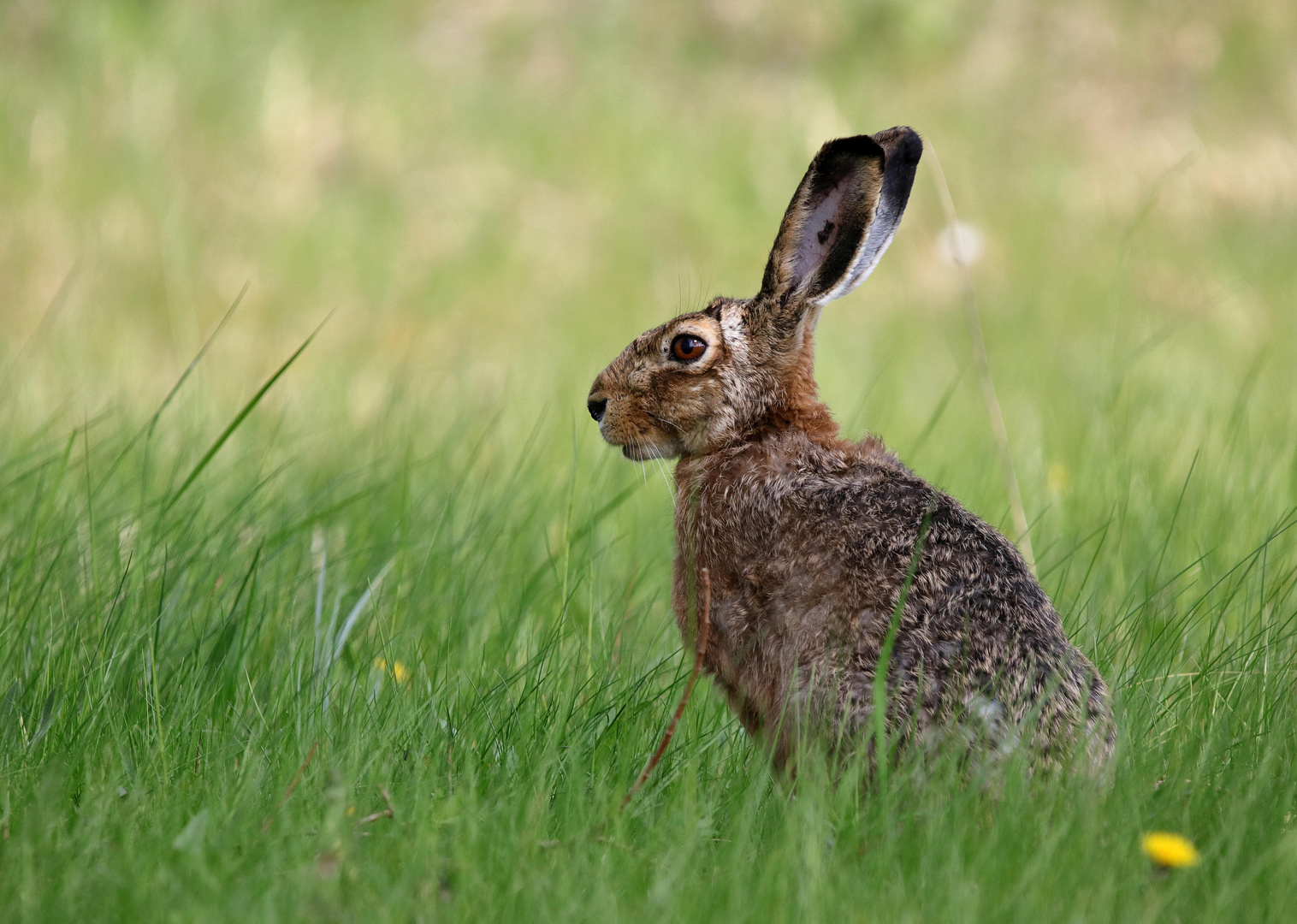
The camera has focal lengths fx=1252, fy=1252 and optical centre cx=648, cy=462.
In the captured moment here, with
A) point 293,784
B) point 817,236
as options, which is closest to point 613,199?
point 817,236

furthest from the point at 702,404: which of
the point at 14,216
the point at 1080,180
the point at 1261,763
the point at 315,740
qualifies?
the point at 1080,180

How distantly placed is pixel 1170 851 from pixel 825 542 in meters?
1.16

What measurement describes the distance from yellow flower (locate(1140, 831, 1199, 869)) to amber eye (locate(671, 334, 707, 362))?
1.96 metres

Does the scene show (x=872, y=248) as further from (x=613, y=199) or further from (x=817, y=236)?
(x=613, y=199)

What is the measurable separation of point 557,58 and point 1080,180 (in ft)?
20.4

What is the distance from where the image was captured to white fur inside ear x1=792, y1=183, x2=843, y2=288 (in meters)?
3.87

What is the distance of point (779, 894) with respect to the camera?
7.84 feet

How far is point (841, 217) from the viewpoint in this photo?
3.86m

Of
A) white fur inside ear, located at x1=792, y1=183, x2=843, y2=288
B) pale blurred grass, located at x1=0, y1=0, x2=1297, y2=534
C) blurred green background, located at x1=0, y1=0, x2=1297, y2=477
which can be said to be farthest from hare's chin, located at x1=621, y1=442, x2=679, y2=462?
blurred green background, located at x1=0, y1=0, x2=1297, y2=477

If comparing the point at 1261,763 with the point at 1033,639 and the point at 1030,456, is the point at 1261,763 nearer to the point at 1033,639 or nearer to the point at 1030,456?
the point at 1033,639

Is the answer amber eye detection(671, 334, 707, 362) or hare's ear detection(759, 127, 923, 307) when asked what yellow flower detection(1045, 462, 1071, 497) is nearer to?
hare's ear detection(759, 127, 923, 307)

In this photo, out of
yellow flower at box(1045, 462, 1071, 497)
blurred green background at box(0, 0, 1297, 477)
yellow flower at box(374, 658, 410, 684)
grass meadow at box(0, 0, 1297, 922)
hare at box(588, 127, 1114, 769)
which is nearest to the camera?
grass meadow at box(0, 0, 1297, 922)

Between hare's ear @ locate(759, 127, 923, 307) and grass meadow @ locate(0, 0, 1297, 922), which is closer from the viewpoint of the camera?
grass meadow @ locate(0, 0, 1297, 922)

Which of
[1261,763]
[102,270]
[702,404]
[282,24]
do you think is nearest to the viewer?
[1261,763]
